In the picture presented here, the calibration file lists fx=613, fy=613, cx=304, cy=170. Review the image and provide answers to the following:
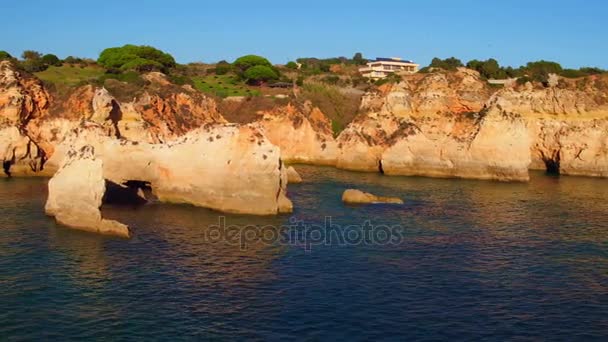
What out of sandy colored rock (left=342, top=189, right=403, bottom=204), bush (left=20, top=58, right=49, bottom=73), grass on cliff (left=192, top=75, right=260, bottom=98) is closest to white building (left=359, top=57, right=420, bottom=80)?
grass on cliff (left=192, top=75, right=260, bottom=98)

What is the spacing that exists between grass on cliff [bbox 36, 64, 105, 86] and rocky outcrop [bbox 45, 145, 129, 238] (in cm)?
6221

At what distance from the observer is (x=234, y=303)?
28703 millimetres

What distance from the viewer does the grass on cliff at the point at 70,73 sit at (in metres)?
104

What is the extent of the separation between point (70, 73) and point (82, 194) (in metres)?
79.8

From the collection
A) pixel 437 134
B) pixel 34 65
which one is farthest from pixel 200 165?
pixel 34 65

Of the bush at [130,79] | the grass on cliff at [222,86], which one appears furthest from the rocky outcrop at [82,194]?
the grass on cliff at [222,86]

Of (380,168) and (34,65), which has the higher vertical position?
(34,65)

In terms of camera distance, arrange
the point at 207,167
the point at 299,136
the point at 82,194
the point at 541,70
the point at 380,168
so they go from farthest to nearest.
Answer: the point at 541,70 < the point at 299,136 < the point at 380,168 < the point at 207,167 < the point at 82,194

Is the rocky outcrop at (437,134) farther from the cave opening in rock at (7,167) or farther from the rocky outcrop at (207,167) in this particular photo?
the cave opening in rock at (7,167)

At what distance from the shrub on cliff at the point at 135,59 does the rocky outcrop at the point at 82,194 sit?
77.3 meters

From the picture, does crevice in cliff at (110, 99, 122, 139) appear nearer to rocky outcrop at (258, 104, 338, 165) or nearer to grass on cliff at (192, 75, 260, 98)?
rocky outcrop at (258, 104, 338, 165)

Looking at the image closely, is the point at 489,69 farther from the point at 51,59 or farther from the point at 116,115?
the point at 51,59

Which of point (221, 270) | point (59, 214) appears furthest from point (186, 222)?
point (221, 270)
